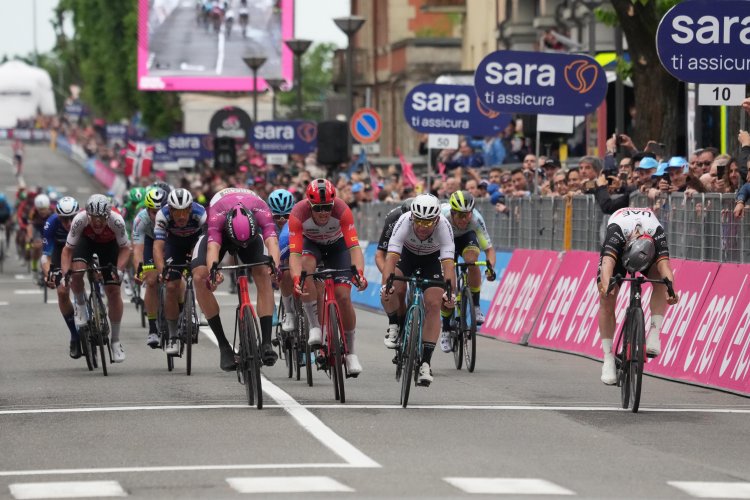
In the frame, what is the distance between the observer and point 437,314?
603 inches

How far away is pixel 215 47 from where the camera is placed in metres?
76.2

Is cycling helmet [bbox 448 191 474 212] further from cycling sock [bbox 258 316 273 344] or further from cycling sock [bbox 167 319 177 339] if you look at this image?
cycling sock [bbox 258 316 273 344]

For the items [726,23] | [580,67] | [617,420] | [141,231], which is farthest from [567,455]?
[580,67]

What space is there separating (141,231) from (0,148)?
457 feet

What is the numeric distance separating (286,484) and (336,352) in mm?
4548

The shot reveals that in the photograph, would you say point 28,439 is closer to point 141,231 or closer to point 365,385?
point 365,385

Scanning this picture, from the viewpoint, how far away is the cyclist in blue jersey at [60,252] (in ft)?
62.8

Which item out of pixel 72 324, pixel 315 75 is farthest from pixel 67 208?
pixel 315 75

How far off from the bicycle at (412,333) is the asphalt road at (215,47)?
61048mm

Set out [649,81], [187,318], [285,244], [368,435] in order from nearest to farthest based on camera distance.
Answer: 1. [368,435]
2. [187,318]
3. [285,244]
4. [649,81]

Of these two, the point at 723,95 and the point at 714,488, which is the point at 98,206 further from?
the point at 714,488

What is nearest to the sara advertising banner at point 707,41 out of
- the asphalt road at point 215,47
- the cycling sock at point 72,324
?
the cycling sock at point 72,324

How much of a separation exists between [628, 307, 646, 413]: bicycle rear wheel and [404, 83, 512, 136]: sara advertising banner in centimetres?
1447

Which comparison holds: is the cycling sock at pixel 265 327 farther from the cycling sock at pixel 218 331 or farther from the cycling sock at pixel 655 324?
the cycling sock at pixel 655 324
